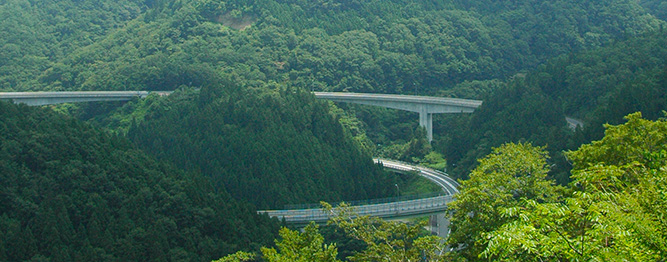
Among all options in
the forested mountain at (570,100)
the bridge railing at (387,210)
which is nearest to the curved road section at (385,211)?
the bridge railing at (387,210)

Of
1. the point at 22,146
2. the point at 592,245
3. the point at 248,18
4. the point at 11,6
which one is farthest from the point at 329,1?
the point at 592,245

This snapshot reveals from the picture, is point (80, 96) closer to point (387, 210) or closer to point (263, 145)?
point (263, 145)

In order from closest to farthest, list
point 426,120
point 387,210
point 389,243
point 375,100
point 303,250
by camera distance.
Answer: point 303,250
point 389,243
point 387,210
point 426,120
point 375,100

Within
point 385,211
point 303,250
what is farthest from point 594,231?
point 385,211

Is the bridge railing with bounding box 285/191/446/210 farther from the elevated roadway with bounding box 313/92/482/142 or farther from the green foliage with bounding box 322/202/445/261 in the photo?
the green foliage with bounding box 322/202/445/261

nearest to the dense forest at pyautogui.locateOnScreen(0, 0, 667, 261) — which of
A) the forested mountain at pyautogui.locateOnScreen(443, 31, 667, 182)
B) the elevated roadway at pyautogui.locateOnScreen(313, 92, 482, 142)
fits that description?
the forested mountain at pyautogui.locateOnScreen(443, 31, 667, 182)

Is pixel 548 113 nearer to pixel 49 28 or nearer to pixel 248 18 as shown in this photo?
pixel 248 18
